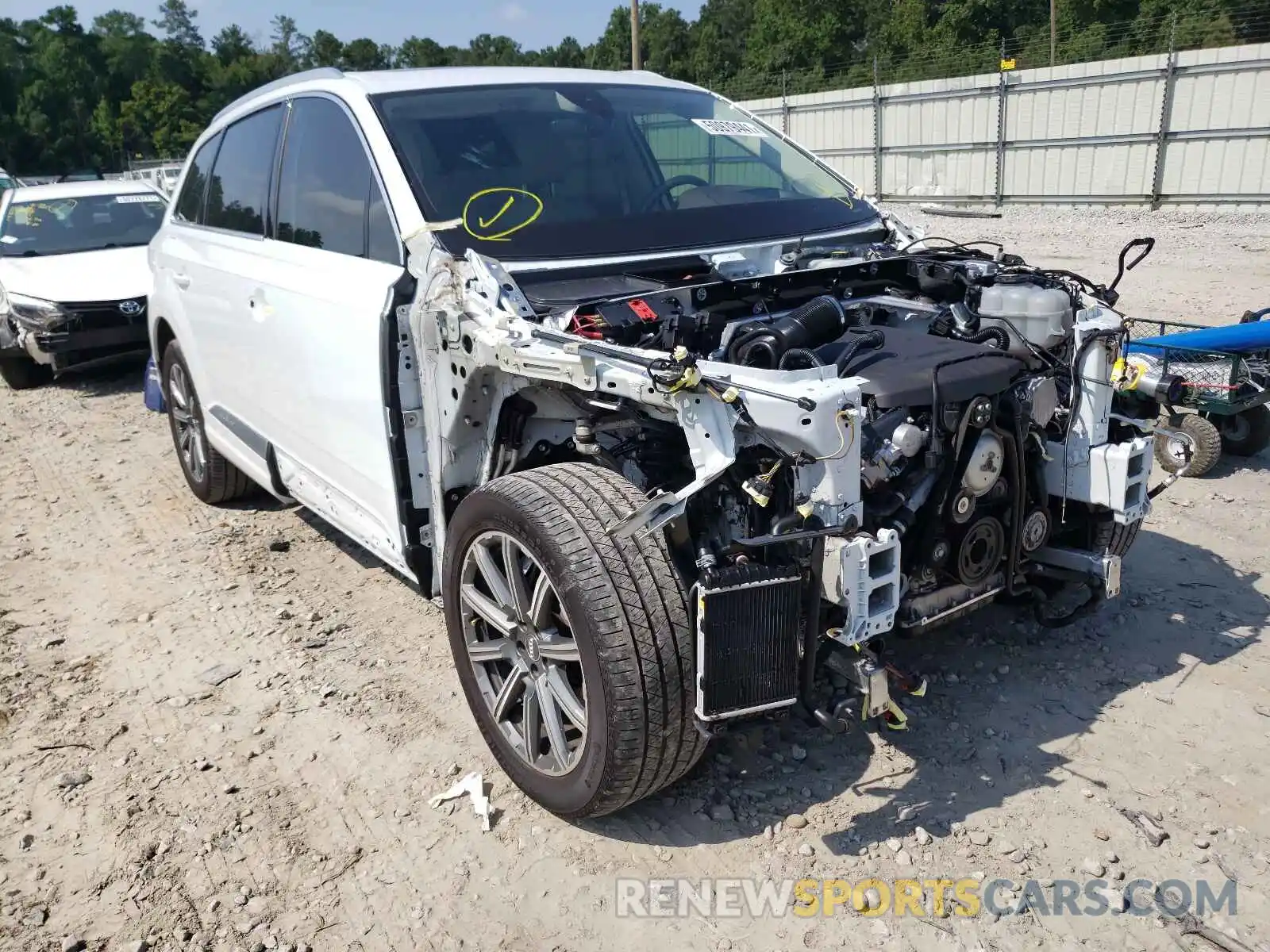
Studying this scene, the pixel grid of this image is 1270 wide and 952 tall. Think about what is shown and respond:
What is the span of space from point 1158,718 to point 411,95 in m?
3.40

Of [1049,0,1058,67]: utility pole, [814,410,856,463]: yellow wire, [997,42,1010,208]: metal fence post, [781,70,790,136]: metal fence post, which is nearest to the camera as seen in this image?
[814,410,856,463]: yellow wire

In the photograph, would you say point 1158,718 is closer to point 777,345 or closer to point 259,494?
point 777,345

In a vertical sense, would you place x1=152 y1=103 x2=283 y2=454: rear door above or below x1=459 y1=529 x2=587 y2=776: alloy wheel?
above

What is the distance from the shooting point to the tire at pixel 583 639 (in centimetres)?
246

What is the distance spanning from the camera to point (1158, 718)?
10.5ft

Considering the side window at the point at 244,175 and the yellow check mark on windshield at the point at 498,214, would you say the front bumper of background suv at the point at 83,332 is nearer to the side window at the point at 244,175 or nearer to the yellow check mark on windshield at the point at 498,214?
the side window at the point at 244,175

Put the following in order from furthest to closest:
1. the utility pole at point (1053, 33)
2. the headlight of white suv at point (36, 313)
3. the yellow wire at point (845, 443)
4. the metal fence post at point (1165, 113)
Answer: the utility pole at point (1053, 33) < the metal fence post at point (1165, 113) < the headlight of white suv at point (36, 313) < the yellow wire at point (845, 443)

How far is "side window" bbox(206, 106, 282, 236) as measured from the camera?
4324mm

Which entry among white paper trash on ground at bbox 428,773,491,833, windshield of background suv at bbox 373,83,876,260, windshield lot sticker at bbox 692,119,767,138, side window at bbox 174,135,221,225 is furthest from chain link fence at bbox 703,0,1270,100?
white paper trash on ground at bbox 428,773,491,833

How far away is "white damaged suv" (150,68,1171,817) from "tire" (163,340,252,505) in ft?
3.95

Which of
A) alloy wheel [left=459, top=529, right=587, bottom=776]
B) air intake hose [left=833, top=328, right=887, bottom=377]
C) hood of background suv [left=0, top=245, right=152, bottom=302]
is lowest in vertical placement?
alloy wheel [left=459, top=529, right=587, bottom=776]

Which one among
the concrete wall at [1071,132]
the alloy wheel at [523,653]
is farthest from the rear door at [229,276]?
the concrete wall at [1071,132]

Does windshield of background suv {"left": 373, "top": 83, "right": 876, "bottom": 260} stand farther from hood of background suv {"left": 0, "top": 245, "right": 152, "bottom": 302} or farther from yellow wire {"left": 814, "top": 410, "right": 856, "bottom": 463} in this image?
hood of background suv {"left": 0, "top": 245, "right": 152, "bottom": 302}

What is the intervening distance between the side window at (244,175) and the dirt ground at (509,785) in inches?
67.4
